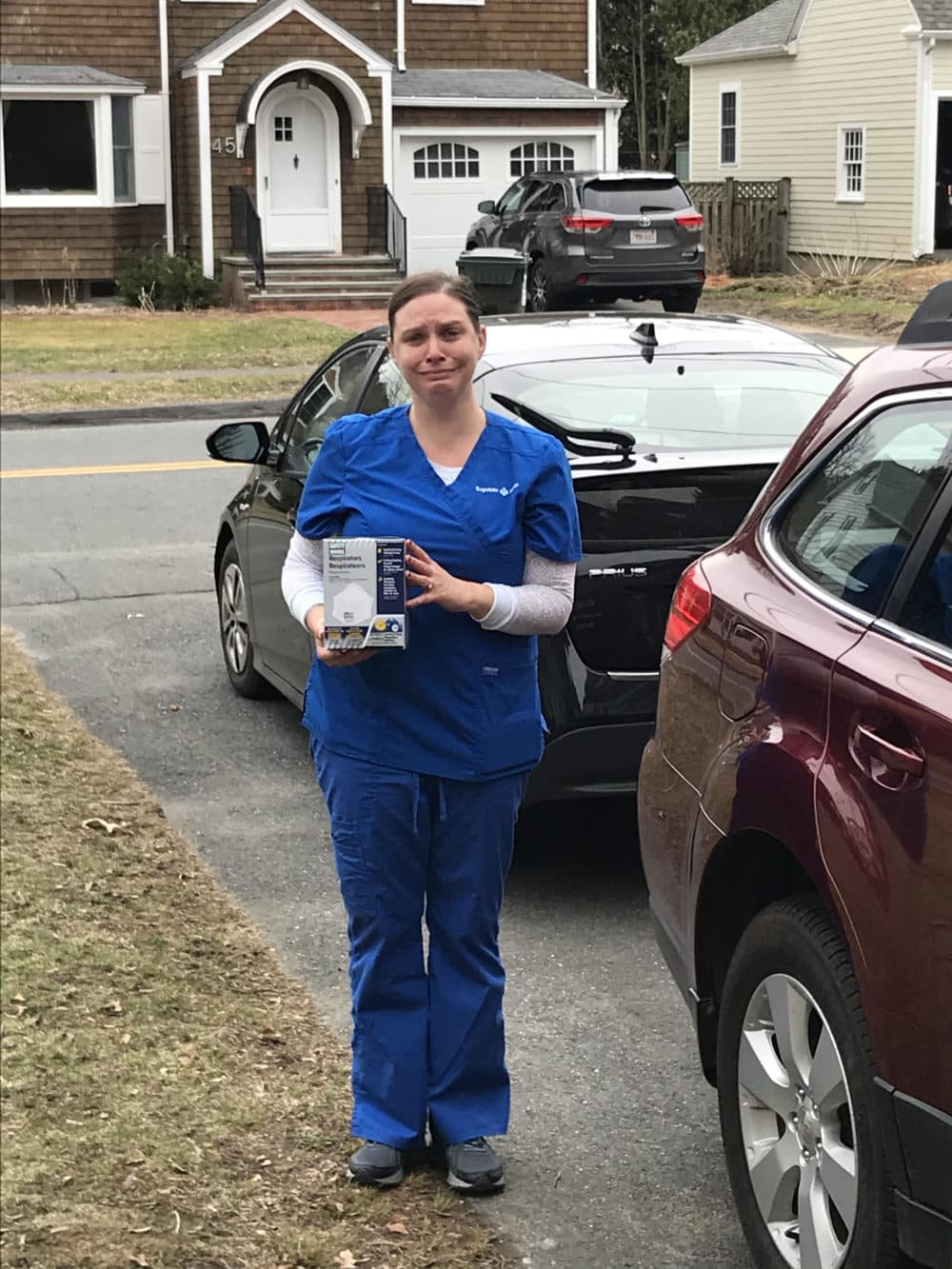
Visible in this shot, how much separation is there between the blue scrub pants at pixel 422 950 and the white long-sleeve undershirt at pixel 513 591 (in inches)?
12.5

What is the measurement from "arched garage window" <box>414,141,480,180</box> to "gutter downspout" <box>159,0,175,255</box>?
13.5ft

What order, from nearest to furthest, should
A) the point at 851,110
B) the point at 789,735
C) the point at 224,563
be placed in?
the point at 789,735, the point at 224,563, the point at 851,110

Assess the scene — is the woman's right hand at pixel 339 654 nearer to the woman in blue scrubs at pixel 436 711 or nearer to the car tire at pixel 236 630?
the woman in blue scrubs at pixel 436 711

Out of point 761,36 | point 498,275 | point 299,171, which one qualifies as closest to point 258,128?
point 299,171

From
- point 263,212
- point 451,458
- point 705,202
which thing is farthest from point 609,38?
point 451,458

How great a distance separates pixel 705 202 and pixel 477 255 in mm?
12423

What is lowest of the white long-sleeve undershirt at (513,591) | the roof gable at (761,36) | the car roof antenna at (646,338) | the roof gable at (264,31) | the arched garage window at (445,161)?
the white long-sleeve undershirt at (513,591)

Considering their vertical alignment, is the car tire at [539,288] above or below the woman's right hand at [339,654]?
above

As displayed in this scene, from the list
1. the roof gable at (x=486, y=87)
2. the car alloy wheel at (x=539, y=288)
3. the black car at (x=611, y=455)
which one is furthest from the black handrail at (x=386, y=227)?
the black car at (x=611, y=455)

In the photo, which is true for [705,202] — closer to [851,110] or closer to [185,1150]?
[851,110]

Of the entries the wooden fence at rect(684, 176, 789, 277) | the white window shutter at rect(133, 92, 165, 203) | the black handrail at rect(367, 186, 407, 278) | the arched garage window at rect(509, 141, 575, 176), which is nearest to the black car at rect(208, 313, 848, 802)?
the black handrail at rect(367, 186, 407, 278)

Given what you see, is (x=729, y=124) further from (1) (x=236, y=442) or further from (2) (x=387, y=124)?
(1) (x=236, y=442)

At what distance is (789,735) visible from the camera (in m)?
3.30

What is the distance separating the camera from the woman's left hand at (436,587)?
3559 millimetres
